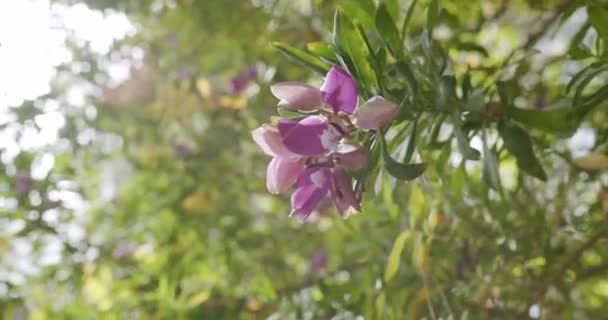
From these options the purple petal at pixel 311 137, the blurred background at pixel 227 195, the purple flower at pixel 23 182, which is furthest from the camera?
the purple flower at pixel 23 182

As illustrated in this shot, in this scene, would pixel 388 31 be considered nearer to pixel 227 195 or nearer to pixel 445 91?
pixel 445 91

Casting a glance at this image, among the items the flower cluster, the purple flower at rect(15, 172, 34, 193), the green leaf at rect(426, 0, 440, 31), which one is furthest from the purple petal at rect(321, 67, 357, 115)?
the purple flower at rect(15, 172, 34, 193)

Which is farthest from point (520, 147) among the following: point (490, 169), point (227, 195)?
point (227, 195)

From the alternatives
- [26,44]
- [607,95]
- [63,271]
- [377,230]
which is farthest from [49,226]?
[607,95]

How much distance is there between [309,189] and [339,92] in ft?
0.18

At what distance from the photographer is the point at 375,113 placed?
36 centimetres

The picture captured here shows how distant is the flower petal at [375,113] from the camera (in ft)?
1.19

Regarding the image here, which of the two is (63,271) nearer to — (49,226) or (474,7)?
(49,226)

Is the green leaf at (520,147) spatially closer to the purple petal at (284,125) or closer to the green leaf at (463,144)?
the green leaf at (463,144)

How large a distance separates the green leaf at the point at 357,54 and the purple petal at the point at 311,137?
0.17 ft

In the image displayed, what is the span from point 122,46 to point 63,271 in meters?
0.38

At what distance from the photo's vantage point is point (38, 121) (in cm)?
107

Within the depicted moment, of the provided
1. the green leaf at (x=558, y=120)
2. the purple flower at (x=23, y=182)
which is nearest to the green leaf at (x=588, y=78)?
the green leaf at (x=558, y=120)

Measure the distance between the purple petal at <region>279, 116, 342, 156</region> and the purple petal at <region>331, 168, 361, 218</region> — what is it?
0.02 metres
